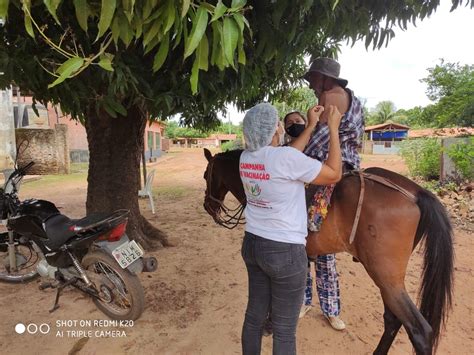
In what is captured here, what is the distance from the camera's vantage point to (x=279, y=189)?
1777 millimetres

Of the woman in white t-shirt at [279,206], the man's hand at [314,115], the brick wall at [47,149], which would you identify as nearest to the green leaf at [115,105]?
the woman in white t-shirt at [279,206]

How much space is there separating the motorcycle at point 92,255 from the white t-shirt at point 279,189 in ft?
4.58

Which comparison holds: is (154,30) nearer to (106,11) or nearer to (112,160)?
(106,11)

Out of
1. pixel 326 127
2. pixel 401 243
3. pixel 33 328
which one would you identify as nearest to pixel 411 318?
pixel 401 243

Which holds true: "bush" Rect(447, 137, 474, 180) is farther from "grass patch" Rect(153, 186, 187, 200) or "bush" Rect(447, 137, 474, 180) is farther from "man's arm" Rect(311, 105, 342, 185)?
"man's arm" Rect(311, 105, 342, 185)

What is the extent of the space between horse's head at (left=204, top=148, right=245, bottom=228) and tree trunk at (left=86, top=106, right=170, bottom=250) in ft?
4.16

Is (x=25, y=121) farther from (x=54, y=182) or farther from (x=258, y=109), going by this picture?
(x=258, y=109)

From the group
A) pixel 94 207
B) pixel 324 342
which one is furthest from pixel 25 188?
pixel 324 342

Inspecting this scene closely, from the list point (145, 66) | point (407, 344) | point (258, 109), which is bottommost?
point (407, 344)

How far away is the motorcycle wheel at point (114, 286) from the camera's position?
9.14 feet

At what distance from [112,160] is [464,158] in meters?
8.88

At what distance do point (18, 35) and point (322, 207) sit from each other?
2.49 metres

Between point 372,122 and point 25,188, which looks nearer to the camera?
point 25,188

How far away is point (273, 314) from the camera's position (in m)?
1.92
